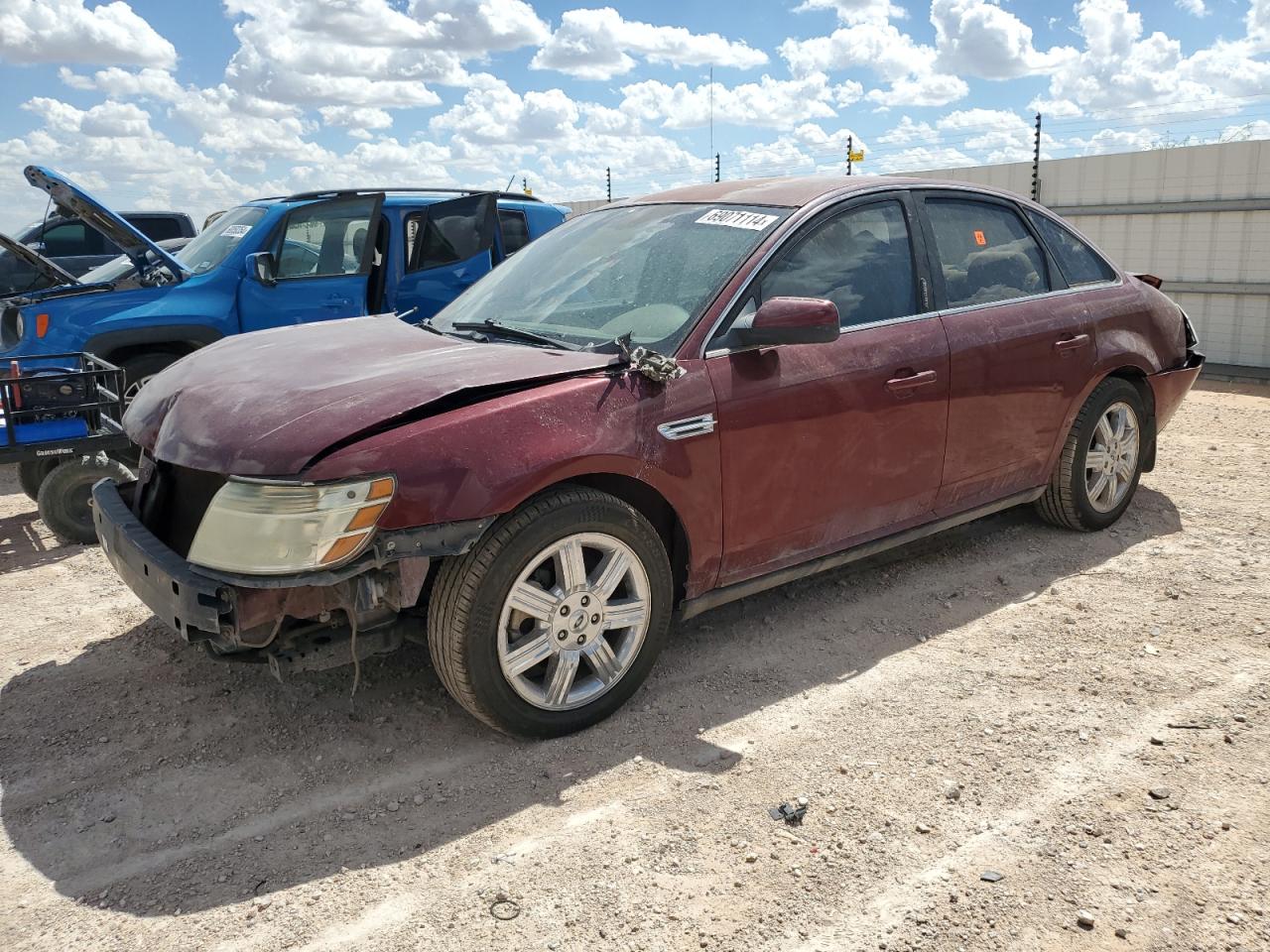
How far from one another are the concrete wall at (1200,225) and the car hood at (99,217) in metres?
8.43

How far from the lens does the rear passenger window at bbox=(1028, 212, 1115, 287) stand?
507cm

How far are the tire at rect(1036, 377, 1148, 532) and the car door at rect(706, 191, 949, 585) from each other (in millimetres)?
1126

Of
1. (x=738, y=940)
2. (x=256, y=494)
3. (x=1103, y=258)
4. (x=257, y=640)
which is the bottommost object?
(x=738, y=940)

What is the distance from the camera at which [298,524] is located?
2.90m

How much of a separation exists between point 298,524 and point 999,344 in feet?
10.1

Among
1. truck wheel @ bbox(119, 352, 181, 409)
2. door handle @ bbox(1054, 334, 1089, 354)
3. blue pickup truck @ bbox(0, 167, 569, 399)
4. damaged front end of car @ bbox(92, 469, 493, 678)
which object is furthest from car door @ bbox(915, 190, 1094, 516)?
truck wheel @ bbox(119, 352, 181, 409)

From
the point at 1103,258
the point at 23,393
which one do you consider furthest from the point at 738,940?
the point at 23,393

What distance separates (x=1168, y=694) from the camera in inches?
144

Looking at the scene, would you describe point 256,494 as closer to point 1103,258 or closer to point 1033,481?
point 1033,481

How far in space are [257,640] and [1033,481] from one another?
363cm

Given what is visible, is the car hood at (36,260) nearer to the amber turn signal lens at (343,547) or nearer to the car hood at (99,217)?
the car hood at (99,217)

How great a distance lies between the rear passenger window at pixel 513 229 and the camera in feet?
28.1

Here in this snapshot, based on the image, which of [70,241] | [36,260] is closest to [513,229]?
[36,260]

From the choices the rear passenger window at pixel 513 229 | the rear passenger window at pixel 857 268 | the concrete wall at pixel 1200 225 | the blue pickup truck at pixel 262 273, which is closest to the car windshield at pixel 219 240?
the blue pickup truck at pixel 262 273
